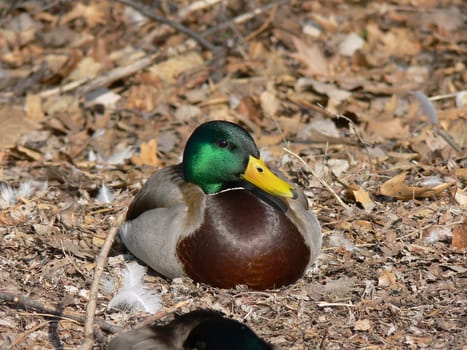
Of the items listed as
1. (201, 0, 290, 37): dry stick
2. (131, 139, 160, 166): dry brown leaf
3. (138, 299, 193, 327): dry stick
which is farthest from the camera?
(201, 0, 290, 37): dry stick

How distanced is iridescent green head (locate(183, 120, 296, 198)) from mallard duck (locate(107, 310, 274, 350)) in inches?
44.7

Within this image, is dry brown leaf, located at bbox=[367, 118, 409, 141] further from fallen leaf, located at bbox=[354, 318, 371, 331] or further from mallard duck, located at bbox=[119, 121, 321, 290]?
fallen leaf, located at bbox=[354, 318, 371, 331]

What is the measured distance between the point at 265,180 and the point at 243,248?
405 millimetres

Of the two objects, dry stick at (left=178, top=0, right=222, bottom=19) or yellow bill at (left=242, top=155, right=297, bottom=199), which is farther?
dry stick at (left=178, top=0, right=222, bottom=19)

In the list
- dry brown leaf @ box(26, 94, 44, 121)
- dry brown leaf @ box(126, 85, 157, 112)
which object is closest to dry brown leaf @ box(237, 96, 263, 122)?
dry brown leaf @ box(126, 85, 157, 112)

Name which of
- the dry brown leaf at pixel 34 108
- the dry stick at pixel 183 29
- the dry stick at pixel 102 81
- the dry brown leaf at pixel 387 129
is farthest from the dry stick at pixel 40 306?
the dry stick at pixel 183 29

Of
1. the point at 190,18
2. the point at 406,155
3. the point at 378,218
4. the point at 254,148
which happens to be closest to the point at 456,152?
the point at 406,155

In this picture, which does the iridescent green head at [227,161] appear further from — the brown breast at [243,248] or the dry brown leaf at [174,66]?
the dry brown leaf at [174,66]

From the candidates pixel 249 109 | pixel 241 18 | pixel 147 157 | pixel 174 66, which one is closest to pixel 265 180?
pixel 147 157

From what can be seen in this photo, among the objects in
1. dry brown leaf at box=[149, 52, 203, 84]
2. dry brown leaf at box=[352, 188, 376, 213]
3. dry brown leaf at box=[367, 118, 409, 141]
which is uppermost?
dry brown leaf at box=[352, 188, 376, 213]

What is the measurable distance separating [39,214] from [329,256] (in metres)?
1.92

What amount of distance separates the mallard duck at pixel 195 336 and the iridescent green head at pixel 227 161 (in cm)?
114

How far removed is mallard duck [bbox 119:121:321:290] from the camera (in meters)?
4.49

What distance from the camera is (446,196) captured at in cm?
550
